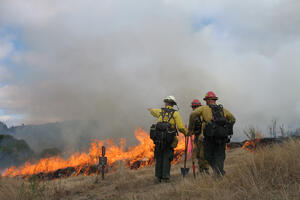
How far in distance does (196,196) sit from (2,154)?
3722 cm

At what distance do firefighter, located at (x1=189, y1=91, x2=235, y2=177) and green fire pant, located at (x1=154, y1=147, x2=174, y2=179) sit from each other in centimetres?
133

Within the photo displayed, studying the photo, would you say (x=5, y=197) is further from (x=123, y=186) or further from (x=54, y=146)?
(x=54, y=146)

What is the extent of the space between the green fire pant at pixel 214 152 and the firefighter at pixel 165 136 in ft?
3.39

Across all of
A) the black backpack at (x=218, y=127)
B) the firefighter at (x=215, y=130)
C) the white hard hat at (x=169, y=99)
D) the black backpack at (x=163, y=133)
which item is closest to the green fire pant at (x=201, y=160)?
the firefighter at (x=215, y=130)

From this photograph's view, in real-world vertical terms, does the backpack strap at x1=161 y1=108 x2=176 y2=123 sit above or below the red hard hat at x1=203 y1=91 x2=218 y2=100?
below

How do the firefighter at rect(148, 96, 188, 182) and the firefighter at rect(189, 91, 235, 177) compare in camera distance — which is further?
the firefighter at rect(148, 96, 188, 182)

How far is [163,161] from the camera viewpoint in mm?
6770

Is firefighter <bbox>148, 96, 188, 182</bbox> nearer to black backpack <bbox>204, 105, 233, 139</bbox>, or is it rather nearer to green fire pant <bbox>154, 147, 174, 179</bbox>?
green fire pant <bbox>154, 147, 174, 179</bbox>

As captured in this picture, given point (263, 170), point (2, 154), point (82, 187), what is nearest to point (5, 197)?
point (82, 187)

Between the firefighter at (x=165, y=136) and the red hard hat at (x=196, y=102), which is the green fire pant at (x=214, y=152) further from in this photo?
the red hard hat at (x=196, y=102)

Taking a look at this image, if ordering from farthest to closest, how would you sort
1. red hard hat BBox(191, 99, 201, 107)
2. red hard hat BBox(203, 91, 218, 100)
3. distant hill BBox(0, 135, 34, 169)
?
distant hill BBox(0, 135, 34, 169), red hard hat BBox(191, 99, 201, 107), red hard hat BBox(203, 91, 218, 100)

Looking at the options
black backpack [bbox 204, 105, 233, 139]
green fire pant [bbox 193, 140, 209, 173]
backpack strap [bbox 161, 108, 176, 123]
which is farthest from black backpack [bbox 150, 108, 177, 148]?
black backpack [bbox 204, 105, 233, 139]

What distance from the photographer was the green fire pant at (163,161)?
21.8 ft

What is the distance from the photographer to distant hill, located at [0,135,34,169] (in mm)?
32500
